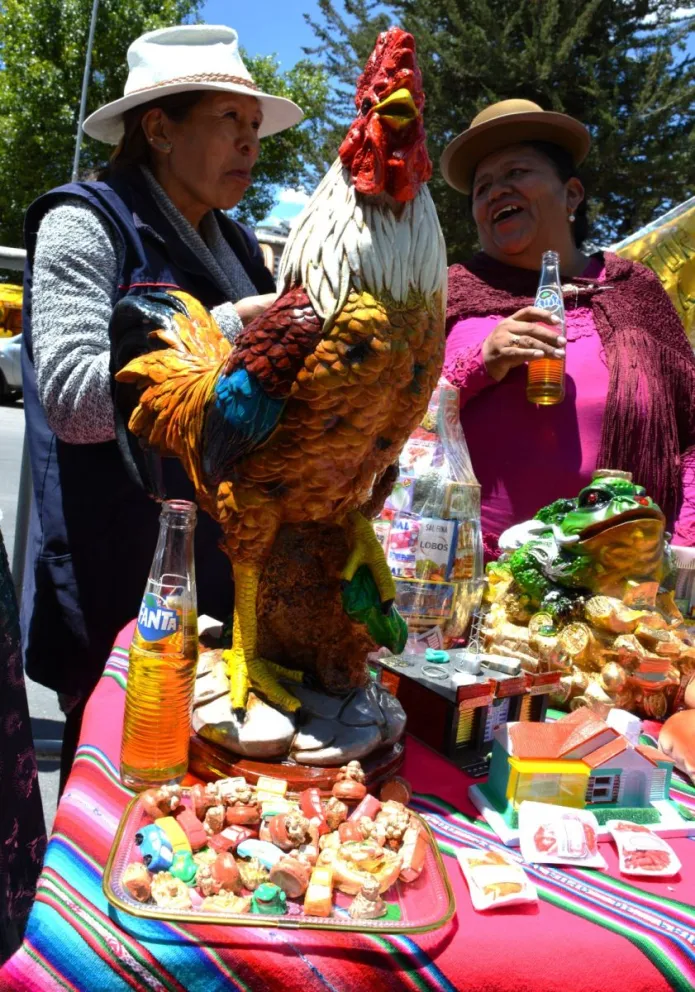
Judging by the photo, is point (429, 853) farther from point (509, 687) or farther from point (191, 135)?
point (191, 135)

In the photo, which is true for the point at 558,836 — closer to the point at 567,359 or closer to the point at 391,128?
the point at 391,128

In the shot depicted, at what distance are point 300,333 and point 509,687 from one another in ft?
1.76

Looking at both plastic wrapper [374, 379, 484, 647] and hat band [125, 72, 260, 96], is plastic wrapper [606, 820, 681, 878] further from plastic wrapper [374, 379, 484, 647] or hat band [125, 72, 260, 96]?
hat band [125, 72, 260, 96]

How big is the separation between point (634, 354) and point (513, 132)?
0.56m

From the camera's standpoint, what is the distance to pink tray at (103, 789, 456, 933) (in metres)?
0.60

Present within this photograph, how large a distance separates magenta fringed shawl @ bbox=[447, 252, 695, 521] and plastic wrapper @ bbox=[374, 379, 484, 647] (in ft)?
1.37

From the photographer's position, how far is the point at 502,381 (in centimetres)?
154

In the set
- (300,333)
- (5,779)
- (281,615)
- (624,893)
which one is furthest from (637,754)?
(5,779)

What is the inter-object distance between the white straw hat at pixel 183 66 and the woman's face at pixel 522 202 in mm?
554

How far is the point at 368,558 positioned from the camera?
945 millimetres

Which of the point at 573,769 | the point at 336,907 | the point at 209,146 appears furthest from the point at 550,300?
the point at 336,907

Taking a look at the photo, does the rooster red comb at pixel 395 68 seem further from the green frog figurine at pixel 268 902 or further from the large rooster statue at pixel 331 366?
the green frog figurine at pixel 268 902

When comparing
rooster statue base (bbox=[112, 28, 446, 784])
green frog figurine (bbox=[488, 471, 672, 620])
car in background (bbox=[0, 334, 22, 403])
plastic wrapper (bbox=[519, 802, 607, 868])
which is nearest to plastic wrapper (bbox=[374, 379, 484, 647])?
green frog figurine (bbox=[488, 471, 672, 620])

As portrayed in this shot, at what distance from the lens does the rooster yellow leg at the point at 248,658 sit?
0.88m
